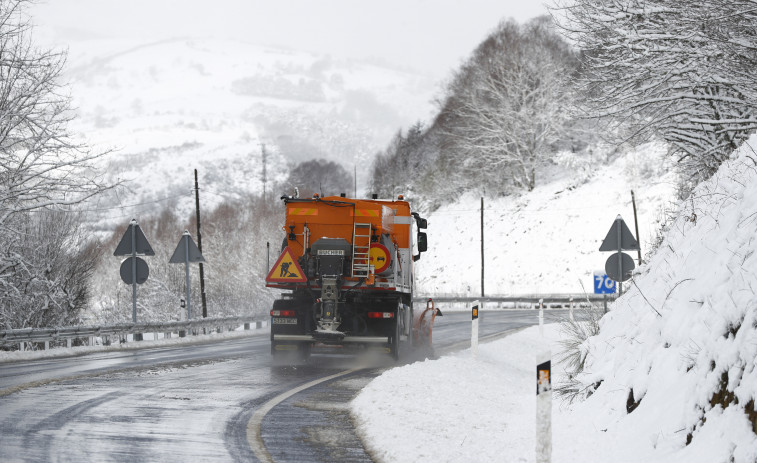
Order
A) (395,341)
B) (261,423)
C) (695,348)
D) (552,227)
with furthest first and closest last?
(552,227), (395,341), (261,423), (695,348)

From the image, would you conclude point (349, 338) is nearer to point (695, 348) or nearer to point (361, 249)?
point (361, 249)

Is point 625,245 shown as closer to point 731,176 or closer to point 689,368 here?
point 731,176

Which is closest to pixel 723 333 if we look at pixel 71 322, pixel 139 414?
pixel 139 414

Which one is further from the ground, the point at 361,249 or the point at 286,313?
the point at 361,249

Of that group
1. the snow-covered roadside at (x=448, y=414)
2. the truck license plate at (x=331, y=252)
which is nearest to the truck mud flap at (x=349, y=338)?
the snow-covered roadside at (x=448, y=414)

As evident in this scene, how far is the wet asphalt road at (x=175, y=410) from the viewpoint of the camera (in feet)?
23.4

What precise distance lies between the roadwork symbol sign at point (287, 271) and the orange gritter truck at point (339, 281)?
0.09 meters

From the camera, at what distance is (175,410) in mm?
9375

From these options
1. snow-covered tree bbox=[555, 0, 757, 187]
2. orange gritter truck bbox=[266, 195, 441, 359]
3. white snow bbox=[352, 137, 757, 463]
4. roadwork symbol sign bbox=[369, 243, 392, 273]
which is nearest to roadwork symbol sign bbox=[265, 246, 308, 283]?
orange gritter truck bbox=[266, 195, 441, 359]

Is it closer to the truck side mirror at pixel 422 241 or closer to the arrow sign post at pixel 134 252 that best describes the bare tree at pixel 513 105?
the arrow sign post at pixel 134 252

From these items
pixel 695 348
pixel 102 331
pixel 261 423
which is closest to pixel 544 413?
pixel 695 348

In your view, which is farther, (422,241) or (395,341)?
(422,241)

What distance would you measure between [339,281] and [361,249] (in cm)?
79

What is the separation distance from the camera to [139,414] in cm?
899
